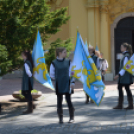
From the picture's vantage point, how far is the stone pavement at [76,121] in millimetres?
5664

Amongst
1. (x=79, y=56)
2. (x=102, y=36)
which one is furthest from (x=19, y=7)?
(x=102, y=36)

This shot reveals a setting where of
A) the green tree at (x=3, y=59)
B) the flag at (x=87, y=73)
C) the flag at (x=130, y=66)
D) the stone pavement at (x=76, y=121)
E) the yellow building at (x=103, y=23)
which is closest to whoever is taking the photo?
the stone pavement at (x=76, y=121)

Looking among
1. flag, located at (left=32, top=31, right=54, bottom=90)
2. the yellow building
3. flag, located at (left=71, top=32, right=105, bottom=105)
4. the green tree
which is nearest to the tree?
the green tree

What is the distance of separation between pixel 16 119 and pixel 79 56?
6.13ft

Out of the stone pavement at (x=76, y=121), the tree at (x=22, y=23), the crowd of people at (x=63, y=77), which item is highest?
the tree at (x=22, y=23)

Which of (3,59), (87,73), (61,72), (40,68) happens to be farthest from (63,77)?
(3,59)

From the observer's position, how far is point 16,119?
696cm

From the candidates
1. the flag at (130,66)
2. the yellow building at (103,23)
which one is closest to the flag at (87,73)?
the flag at (130,66)

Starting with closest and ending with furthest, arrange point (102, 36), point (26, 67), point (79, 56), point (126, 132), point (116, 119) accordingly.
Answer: point (126, 132) < point (116, 119) < point (79, 56) < point (26, 67) < point (102, 36)

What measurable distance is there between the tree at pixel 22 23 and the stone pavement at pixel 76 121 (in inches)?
48.1

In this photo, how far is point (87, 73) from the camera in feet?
22.8

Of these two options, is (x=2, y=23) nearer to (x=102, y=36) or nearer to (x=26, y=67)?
(x=26, y=67)

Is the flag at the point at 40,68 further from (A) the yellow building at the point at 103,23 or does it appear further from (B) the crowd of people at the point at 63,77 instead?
(A) the yellow building at the point at 103,23

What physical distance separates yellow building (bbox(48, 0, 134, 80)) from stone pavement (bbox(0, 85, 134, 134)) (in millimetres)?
10190
